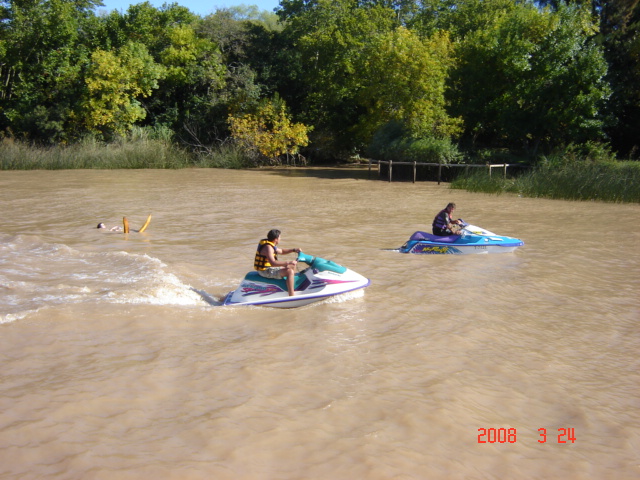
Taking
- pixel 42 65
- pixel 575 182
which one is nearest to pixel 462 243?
pixel 575 182

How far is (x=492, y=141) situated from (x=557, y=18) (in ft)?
22.8

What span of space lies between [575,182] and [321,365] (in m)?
17.4

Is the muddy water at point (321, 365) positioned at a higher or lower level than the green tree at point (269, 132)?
lower

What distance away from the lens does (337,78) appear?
1534 inches

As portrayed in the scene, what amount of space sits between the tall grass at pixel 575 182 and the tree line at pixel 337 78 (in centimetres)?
353

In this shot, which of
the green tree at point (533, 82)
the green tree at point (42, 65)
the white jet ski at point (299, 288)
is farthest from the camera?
the green tree at point (42, 65)

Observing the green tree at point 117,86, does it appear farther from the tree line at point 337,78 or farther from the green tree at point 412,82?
the green tree at point 412,82

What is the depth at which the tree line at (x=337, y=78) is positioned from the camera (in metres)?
28.1

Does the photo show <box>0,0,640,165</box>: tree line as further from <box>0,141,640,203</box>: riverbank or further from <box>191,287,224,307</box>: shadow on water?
<box>191,287,224,307</box>: shadow on water

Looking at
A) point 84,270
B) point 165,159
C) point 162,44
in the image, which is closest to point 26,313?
point 84,270

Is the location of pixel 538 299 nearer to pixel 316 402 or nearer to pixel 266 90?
pixel 316 402
